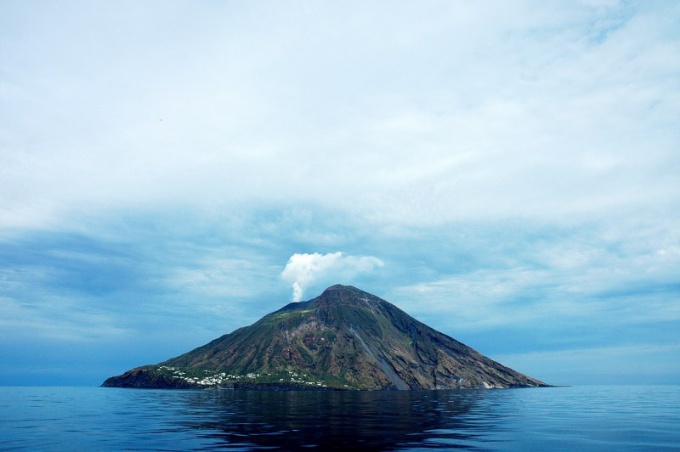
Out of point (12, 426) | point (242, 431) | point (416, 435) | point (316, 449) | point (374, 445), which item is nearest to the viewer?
point (316, 449)

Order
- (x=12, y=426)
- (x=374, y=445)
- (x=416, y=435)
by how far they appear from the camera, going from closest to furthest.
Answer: (x=374, y=445), (x=416, y=435), (x=12, y=426)

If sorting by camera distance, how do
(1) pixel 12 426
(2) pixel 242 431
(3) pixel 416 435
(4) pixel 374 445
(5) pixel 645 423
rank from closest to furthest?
(4) pixel 374 445
(3) pixel 416 435
(2) pixel 242 431
(1) pixel 12 426
(5) pixel 645 423

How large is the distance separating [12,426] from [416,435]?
67086mm

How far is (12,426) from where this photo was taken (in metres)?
78.2

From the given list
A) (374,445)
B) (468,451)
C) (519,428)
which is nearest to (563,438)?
(519,428)

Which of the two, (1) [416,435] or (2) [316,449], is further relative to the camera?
(1) [416,435]

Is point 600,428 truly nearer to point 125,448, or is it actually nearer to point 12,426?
point 125,448

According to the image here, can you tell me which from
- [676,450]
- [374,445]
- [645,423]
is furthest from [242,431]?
[645,423]

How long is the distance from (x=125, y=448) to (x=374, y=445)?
1117 inches

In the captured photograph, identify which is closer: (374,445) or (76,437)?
(374,445)

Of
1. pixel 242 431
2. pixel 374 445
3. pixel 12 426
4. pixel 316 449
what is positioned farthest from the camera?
pixel 12 426

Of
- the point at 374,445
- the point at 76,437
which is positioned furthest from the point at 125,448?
the point at 374,445

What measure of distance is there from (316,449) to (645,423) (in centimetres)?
7391

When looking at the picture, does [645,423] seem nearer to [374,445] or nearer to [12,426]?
[374,445]
